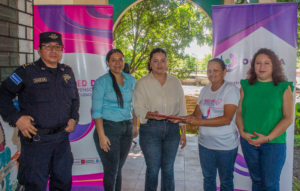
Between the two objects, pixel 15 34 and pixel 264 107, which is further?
pixel 15 34

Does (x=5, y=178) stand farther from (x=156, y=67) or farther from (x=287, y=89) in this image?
(x=287, y=89)

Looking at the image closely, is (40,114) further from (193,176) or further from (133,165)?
(193,176)

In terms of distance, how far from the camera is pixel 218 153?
1958 millimetres

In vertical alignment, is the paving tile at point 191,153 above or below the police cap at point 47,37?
below

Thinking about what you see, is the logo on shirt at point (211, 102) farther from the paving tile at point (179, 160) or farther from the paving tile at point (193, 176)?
the paving tile at point (179, 160)

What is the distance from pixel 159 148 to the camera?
2.04 m

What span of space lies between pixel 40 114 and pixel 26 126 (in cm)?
15

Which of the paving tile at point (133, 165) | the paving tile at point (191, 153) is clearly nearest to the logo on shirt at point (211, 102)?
the paving tile at point (133, 165)

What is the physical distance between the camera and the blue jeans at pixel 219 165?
1945mm

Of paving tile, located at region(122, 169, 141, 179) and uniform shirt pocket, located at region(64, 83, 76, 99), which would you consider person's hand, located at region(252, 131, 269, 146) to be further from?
paving tile, located at region(122, 169, 141, 179)

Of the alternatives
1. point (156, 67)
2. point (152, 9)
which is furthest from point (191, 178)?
point (152, 9)

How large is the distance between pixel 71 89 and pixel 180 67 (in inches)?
185

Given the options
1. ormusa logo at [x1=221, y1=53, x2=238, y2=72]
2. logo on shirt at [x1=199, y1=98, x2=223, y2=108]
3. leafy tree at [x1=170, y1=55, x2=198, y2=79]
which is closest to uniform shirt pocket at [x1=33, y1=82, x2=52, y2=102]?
logo on shirt at [x1=199, y1=98, x2=223, y2=108]

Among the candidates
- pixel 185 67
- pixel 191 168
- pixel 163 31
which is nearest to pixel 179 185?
pixel 191 168
